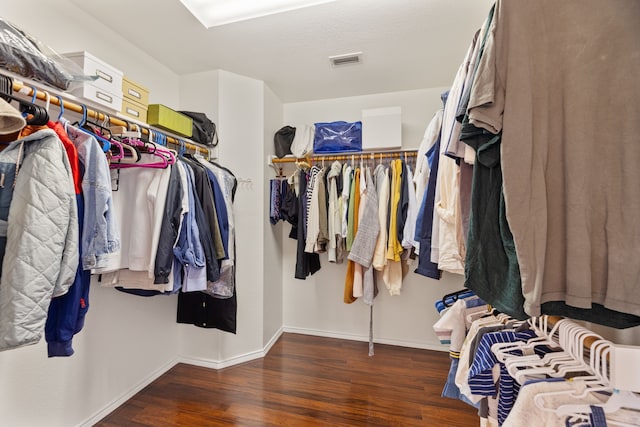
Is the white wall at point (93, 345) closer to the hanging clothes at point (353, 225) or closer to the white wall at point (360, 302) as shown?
the white wall at point (360, 302)

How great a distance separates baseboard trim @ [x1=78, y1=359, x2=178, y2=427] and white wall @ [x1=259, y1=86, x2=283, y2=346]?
793mm

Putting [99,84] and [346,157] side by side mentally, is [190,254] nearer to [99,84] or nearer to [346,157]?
[99,84]

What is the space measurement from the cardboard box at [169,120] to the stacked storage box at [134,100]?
4 cm

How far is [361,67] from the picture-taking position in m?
2.27

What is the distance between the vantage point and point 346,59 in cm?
216

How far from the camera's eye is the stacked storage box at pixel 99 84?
134 cm

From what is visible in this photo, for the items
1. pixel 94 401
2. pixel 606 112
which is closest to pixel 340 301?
pixel 94 401

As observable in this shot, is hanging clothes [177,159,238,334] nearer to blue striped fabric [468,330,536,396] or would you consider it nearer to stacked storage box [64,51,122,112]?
stacked storage box [64,51,122,112]

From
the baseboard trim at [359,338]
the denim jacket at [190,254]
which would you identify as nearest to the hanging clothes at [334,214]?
the baseboard trim at [359,338]

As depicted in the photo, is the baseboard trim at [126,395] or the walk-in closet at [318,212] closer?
the walk-in closet at [318,212]

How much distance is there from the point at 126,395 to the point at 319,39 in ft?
8.92

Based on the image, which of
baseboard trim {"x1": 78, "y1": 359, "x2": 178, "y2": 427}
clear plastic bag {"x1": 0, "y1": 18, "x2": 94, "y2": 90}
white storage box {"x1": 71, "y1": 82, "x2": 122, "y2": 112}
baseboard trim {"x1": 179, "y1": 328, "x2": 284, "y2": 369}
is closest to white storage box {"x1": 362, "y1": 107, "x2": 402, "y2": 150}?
white storage box {"x1": 71, "y1": 82, "x2": 122, "y2": 112}

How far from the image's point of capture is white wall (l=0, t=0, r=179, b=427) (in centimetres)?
133

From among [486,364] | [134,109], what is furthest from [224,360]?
[486,364]
